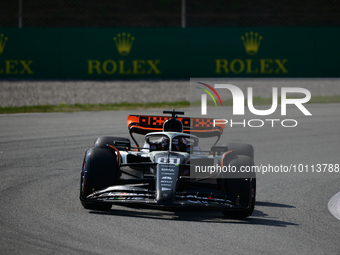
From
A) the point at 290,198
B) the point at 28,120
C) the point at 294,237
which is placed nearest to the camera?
the point at 294,237

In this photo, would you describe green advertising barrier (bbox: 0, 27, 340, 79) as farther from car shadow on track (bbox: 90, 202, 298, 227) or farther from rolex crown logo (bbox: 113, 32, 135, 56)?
car shadow on track (bbox: 90, 202, 298, 227)

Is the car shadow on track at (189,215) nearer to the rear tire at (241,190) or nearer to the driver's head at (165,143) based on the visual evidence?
the rear tire at (241,190)

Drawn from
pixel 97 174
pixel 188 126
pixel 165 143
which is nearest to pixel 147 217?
pixel 97 174

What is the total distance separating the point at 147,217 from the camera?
549 centimetres

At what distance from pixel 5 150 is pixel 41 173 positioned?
1941 mm

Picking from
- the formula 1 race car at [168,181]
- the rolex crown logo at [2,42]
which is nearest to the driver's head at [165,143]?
the formula 1 race car at [168,181]

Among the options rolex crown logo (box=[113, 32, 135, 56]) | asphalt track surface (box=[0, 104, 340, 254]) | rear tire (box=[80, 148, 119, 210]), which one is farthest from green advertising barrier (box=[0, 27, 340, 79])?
rear tire (box=[80, 148, 119, 210])

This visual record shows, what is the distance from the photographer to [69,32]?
19359 millimetres

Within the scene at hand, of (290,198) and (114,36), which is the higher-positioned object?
(114,36)

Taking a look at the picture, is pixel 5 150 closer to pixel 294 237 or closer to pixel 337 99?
pixel 294 237

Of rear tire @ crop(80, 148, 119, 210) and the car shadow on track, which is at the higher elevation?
rear tire @ crop(80, 148, 119, 210)

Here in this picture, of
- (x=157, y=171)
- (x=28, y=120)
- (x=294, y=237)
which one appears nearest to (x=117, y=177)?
(x=157, y=171)

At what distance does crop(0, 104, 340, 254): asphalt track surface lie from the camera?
4.53m

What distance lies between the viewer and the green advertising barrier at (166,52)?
19312 millimetres
